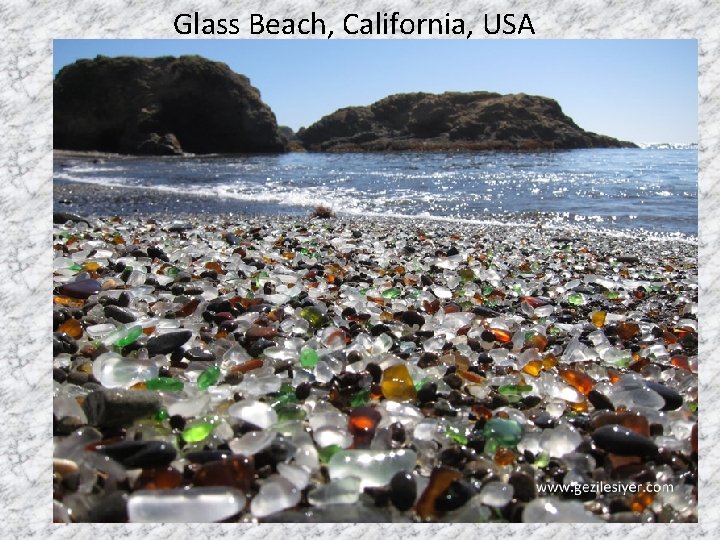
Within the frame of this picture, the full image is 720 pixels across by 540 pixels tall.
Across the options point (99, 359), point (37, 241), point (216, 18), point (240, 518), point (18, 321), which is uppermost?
point (216, 18)

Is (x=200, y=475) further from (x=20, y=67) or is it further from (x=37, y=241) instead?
(x=20, y=67)

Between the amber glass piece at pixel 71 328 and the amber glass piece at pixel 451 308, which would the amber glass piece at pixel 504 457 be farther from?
the amber glass piece at pixel 71 328

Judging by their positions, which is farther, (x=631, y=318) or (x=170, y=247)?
(x=170, y=247)

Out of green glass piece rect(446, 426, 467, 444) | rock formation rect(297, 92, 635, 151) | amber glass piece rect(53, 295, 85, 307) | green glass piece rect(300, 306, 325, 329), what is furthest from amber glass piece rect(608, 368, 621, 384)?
rock formation rect(297, 92, 635, 151)

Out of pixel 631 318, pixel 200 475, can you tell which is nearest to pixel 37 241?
pixel 200 475

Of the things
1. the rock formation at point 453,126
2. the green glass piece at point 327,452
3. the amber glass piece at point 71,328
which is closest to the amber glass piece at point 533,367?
the green glass piece at point 327,452

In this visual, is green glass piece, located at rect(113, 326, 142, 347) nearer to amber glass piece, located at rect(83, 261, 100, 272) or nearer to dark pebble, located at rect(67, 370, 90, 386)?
dark pebble, located at rect(67, 370, 90, 386)
